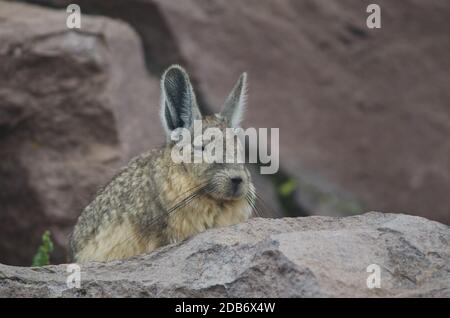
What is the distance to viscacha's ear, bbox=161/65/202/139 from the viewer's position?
22.9ft

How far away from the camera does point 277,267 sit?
520 cm

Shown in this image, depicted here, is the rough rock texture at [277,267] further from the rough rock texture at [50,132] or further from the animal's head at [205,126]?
the rough rock texture at [50,132]

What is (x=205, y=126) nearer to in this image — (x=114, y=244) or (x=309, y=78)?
(x=114, y=244)

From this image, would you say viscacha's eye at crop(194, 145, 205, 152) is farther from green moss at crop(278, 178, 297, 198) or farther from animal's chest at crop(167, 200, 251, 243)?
green moss at crop(278, 178, 297, 198)

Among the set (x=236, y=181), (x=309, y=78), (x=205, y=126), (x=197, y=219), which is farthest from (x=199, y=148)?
(x=309, y=78)

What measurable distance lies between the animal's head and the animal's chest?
12 centimetres

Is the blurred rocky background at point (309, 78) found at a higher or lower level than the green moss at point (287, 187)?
higher

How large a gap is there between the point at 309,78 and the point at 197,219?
19.8ft

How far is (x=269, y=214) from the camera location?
10.7 metres

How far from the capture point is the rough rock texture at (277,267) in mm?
5121

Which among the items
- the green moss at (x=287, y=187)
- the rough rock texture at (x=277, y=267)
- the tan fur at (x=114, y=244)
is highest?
the green moss at (x=287, y=187)

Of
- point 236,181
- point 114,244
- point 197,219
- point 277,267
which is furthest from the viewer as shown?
point 114,244

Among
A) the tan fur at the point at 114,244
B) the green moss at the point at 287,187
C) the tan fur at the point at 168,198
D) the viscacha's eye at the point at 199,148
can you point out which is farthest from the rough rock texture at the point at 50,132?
the viscacha's eye at the point at 199,148

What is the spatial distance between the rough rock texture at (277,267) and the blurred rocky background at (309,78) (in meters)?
4.87
